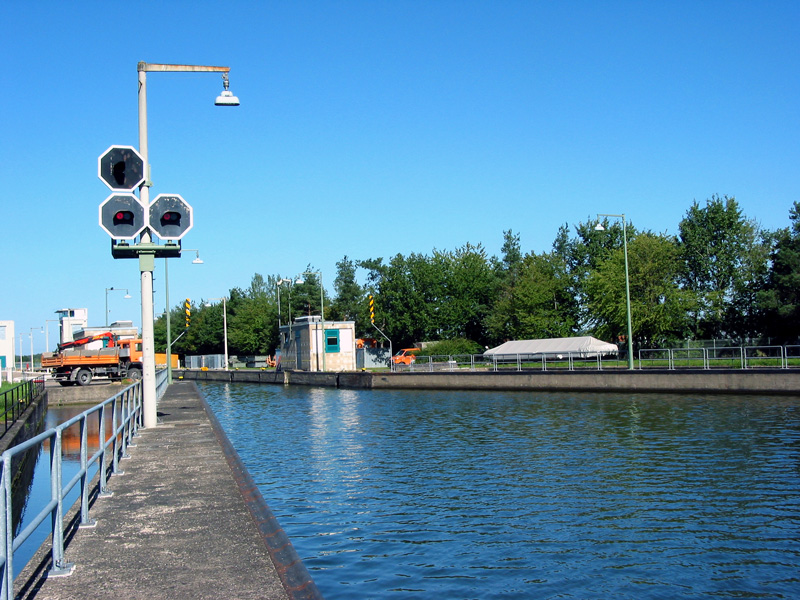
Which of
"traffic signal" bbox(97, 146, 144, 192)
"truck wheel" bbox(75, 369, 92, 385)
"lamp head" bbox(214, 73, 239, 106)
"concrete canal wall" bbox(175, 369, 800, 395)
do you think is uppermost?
"lamp head" bbox(214, 73, 239, 106)

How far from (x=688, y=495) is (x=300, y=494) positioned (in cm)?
672

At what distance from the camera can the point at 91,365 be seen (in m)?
46.2

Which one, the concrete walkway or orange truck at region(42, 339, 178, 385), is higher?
orange truck at region(42, 339, 178, 385)

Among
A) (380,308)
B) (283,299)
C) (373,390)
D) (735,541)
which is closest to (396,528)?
(735,541)

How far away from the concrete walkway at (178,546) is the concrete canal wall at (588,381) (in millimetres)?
26044

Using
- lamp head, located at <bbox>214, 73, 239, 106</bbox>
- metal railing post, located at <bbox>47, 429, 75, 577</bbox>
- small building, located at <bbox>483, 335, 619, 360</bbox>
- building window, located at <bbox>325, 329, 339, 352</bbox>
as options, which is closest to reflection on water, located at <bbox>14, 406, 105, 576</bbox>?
metal railing post, located at <bbox>47, 429, 75, 577</bbox>

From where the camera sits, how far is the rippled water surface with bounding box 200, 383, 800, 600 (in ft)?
28.6

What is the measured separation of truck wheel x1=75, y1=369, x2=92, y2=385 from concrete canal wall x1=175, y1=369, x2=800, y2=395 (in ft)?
51.0

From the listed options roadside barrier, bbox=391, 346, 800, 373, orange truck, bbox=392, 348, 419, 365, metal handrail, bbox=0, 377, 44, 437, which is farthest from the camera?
orange truck, bbox=392, 348, 419, 365

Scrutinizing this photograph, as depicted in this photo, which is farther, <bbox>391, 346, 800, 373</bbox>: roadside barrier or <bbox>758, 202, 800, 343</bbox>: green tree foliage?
<bbox>758, 202, 800, 343</bbox>: green tree foliage

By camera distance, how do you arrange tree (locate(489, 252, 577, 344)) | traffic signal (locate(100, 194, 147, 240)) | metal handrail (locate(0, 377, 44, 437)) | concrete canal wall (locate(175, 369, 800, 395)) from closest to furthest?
traffic signal (locate(100, 194, 147, 240)), metal handrail (locate(0, 377, 44, 437)), concrete canal wall (locate(175, 369, 800, 395)), tree (locate(489, 252, 577, 344))

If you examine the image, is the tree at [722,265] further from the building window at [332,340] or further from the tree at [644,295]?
the building window at [332,340]

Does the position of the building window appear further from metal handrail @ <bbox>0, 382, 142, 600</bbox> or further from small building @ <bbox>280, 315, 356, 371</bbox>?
metal handrail @ <bbox>0, 382, 142, 600</bbox>

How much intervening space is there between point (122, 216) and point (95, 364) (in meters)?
35.3
